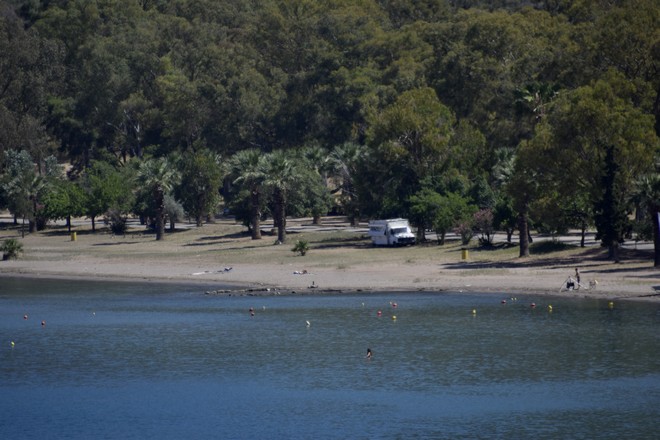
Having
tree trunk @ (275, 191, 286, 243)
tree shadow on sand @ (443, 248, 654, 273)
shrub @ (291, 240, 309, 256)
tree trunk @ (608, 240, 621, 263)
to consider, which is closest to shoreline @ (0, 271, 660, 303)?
tree shadow on sand @ (443, 248, 654, 273)

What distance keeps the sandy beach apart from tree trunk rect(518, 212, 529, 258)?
77cm

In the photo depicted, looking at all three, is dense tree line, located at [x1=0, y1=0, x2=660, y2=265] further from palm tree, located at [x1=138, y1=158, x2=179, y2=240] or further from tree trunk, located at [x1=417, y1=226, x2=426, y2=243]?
tree trunk, located at [x1=417, y1=226, x2=426, y2=243]

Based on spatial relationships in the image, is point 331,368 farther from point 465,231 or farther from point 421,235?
point 421,235

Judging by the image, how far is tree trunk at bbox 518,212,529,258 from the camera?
79.4m

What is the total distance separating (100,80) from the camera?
150m

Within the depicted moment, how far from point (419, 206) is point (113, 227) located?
38.4m

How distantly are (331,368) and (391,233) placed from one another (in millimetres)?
42847

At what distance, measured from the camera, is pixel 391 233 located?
3693 inches

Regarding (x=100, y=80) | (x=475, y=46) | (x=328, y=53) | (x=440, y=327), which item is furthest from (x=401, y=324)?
(x=100, y=80)

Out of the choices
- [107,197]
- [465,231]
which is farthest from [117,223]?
[465,231]

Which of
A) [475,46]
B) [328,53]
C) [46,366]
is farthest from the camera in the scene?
[328,53]

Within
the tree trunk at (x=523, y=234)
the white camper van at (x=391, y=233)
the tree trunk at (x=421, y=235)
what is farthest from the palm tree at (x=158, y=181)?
the tree trunk at (x=523, y=234)

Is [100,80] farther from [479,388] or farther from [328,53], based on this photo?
[479,388]

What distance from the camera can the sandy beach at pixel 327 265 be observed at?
71625 mm
